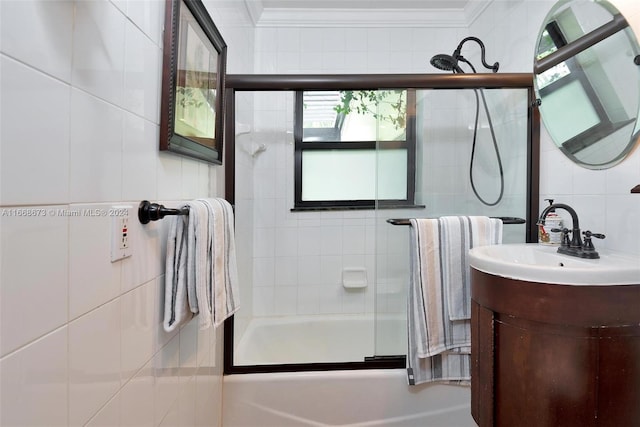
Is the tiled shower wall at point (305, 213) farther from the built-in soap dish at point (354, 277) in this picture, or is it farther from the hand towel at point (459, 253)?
the hand towel at point (459, 253)

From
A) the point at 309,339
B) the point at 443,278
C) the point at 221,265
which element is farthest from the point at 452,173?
the point at 309,339

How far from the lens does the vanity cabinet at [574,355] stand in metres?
0.85

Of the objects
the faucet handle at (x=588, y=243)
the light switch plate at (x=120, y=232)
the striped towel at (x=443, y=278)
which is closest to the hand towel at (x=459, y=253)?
the striped towel at (x=443, y=278)

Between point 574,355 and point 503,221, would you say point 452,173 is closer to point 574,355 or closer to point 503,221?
point 503,221

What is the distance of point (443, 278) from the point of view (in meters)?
1.36

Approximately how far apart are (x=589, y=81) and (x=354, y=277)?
1.68 meters

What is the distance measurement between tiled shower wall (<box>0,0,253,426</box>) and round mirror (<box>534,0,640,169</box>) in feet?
5.19

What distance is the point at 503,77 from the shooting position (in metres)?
1.51

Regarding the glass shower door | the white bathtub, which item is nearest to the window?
the glass shower door

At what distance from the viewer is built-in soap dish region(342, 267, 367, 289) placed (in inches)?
89.2

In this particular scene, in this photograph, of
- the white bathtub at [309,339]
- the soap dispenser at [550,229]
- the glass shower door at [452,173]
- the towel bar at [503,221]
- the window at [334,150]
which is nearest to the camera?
the soap dispenser at [550,229]

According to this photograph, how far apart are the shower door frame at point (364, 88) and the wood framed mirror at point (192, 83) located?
0.22 meters

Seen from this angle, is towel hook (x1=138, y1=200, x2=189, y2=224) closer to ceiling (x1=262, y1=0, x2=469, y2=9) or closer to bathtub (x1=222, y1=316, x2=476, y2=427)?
bathtub (x1=222, y1=316, x2=476, y2=427)

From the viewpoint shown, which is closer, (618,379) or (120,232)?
(120,232)
